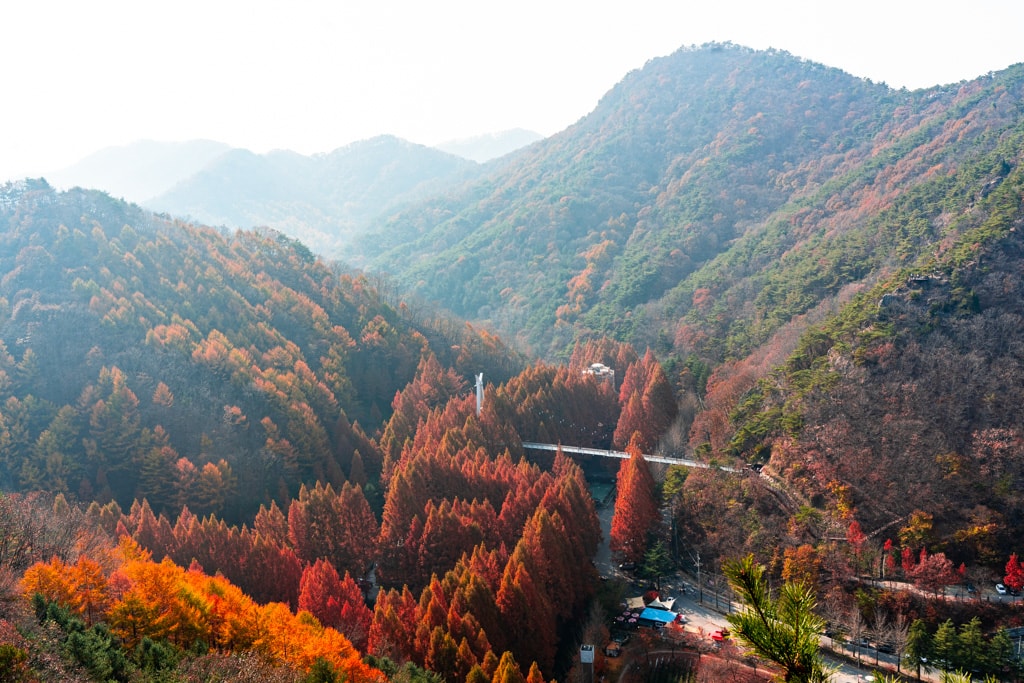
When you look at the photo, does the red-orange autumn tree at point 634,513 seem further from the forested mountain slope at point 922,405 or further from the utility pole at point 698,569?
the forested mountain slope at point 922,405

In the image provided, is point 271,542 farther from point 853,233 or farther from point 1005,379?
point 853,233

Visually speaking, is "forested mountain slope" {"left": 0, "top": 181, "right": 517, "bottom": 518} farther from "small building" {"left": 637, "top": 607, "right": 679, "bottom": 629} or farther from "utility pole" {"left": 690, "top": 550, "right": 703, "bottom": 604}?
"small building" {"left": 637, "top": 607, "right": 679, "bottom": 629}

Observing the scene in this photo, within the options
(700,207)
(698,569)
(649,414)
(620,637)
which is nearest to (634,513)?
(698,569)

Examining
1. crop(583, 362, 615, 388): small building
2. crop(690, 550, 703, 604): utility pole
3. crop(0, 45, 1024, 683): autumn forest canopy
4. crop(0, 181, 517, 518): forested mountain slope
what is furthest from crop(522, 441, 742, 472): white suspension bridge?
crop(0, 181, 517, 518): forested mountain slope

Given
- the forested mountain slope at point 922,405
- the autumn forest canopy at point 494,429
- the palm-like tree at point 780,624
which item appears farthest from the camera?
the forested mountain slope at point 922,405

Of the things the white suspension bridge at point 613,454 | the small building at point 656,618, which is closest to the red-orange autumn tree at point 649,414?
the white suspension bridge at point 613,454

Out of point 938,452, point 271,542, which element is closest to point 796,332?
point 938,452
